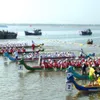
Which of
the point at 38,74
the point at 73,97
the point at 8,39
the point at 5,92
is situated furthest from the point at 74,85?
the point at 8,39

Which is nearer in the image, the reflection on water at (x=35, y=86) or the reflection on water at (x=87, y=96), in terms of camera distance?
the reflection on water at (x=87, y=96)

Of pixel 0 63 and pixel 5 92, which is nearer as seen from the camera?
pixel 5 92

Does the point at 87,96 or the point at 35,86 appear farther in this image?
the point at 35,86

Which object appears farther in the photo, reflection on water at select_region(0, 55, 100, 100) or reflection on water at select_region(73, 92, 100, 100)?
reflection on water at select_region(0, 55, 100, 100)

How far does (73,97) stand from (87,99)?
84cm

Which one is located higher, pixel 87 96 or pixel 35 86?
pixel 35 86

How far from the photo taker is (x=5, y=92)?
18.6 meters

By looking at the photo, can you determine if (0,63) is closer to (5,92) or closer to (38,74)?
(38,74)

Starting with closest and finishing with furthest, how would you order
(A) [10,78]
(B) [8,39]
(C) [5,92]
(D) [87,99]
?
(D) [87,99] → (C) [5,92] → (A) [10,78] → (B) [8,39]

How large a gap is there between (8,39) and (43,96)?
4944 centimetres

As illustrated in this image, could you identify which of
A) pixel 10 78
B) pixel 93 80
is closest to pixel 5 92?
pixel 10 78

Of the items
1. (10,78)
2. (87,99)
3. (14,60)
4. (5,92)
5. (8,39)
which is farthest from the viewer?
(8,39)

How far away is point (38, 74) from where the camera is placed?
23.6m

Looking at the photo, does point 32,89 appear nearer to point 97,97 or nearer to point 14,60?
point 97,97
